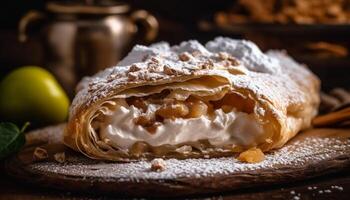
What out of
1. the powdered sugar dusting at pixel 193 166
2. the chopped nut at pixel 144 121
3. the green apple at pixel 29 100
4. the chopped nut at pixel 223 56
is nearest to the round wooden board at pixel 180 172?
the powdered sugar dusting at pixel 193 166

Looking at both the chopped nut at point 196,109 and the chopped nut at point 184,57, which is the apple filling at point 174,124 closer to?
the chopped nut at point 196,109

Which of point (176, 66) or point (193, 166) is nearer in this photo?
point (193, 166)

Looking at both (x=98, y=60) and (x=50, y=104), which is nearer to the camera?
(x=50, y=104)

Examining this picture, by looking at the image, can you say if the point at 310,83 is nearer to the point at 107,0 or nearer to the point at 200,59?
the point at 200,59

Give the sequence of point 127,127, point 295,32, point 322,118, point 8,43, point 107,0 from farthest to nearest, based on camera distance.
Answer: point 8,43 < point 107,0 < point 295,32 < point 322,118 < point 127,127

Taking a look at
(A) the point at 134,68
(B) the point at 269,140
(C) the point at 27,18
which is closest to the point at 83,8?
(C) the point at 27,18

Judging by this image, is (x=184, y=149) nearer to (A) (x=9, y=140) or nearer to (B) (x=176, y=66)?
(B) (x=176, y=66)

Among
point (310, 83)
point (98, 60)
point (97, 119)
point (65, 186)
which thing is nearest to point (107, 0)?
point (98, 60)
